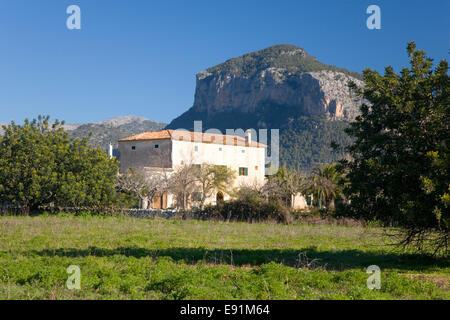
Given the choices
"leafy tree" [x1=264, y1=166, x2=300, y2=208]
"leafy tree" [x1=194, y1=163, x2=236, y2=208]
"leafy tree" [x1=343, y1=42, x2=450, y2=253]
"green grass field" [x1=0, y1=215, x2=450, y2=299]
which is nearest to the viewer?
"green grass field" [x1=0, y1=215, x2=450, y2=299]

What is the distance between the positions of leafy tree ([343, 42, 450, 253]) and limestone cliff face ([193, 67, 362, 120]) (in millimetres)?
91085

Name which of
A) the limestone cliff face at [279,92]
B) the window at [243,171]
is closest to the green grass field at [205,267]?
the window at [243,171]

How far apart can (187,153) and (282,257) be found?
3654 cm

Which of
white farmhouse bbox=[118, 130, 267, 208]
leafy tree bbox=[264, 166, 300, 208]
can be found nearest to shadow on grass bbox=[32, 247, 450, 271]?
leafy tree bbox=[264, 166, 300, 208]

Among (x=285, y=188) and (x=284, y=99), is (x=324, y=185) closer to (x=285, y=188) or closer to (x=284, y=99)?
(x=285, y=188)

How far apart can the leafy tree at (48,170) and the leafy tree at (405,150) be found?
66.4 ft

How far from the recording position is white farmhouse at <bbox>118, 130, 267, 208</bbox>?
4766cm

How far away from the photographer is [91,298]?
7297 mm

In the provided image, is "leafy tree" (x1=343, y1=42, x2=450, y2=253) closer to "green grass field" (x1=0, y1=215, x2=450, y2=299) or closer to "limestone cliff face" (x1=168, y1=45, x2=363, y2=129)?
"green grass field" (x1=0, y1=215, x2=450, y2=299)

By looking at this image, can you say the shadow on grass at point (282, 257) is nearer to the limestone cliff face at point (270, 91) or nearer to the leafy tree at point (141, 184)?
the leafy tree at point (141, 184)

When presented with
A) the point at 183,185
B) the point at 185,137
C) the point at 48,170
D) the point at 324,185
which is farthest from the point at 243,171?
A: the point at 48,170
